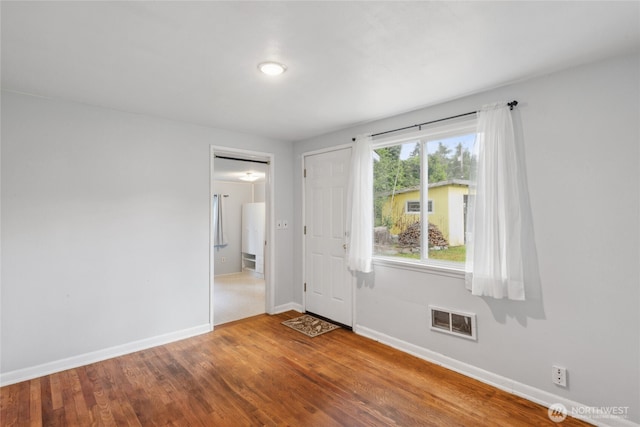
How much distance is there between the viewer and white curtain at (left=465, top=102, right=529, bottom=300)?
239 cm

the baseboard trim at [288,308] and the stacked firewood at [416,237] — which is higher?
the stacked firewood at [416,237]

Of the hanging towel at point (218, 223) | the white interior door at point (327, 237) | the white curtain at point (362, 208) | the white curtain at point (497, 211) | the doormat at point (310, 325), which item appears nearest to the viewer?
the white curtain at point (497, 211)

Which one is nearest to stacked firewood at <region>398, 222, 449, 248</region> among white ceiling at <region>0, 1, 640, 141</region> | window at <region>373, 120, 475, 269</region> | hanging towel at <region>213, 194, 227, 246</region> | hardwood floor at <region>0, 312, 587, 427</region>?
window at <region>373, 120, 475, 269</region>

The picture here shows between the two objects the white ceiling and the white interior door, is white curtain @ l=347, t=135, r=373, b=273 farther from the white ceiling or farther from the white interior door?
the white ceiling

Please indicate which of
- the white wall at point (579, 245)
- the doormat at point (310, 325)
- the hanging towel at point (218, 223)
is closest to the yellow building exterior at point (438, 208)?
the white wall at point (579, 245)

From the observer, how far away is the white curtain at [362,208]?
11.3 feet

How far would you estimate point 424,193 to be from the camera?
3.11 m

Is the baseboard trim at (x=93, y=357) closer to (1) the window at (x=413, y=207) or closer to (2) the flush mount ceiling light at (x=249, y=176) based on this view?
(1) the window at (x=413, y=207)

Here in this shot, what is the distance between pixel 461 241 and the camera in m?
2.86

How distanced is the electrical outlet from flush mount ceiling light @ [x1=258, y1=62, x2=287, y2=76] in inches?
114

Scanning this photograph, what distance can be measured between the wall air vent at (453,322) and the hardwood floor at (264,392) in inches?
13.8

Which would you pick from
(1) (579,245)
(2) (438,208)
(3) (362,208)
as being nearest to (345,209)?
(3) (362,208)

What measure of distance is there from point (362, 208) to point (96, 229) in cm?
266

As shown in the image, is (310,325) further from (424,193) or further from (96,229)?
(96,229)
